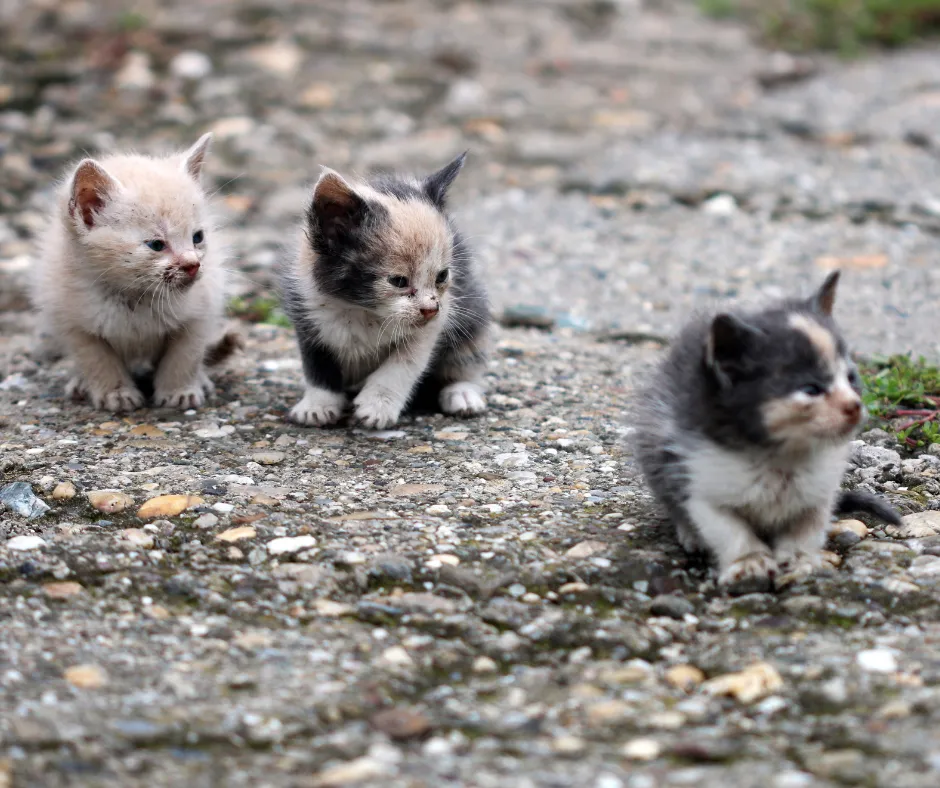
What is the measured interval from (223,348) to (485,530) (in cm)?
221

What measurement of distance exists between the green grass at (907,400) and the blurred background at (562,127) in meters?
0.63

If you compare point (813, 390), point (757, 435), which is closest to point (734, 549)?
point (757, 435)

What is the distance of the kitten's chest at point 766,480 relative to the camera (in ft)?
12.1

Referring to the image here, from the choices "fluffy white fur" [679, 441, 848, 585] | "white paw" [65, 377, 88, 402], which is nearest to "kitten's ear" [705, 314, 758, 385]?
"fluffy white fur" [679, 441, 848, 585]

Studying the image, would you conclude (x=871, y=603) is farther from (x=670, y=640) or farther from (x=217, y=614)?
(x=217, y=614)

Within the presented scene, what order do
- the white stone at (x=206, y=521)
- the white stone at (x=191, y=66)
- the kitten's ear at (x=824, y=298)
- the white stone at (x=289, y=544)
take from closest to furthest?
1. the kitten's ear at (x=824, y=298)
2. the white stone at (x=289, y=544)
3. the white stone at (x=206, y=521)
4. the white stone at (x=191, y=66)

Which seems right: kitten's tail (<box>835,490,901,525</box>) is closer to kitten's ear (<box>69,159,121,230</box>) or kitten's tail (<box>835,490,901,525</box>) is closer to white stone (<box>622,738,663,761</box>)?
white stone (<box>622,738,663,761</box>)

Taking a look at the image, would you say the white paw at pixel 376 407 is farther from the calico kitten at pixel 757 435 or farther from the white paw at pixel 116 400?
the calico kitten at pixel 757 435

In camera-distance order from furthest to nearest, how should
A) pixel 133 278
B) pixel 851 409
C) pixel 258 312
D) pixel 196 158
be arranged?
pixel 258 312 → pixel 196 158 → pixel 133 278 → pixel 851 409

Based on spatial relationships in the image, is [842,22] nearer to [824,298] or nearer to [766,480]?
[824,298]

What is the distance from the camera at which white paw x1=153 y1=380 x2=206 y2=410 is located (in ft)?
17.8

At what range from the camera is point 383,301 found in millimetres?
4871

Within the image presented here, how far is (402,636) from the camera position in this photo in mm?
3529

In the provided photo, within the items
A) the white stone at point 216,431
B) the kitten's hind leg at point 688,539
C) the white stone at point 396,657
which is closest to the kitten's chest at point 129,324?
the white stone at point 216,431
